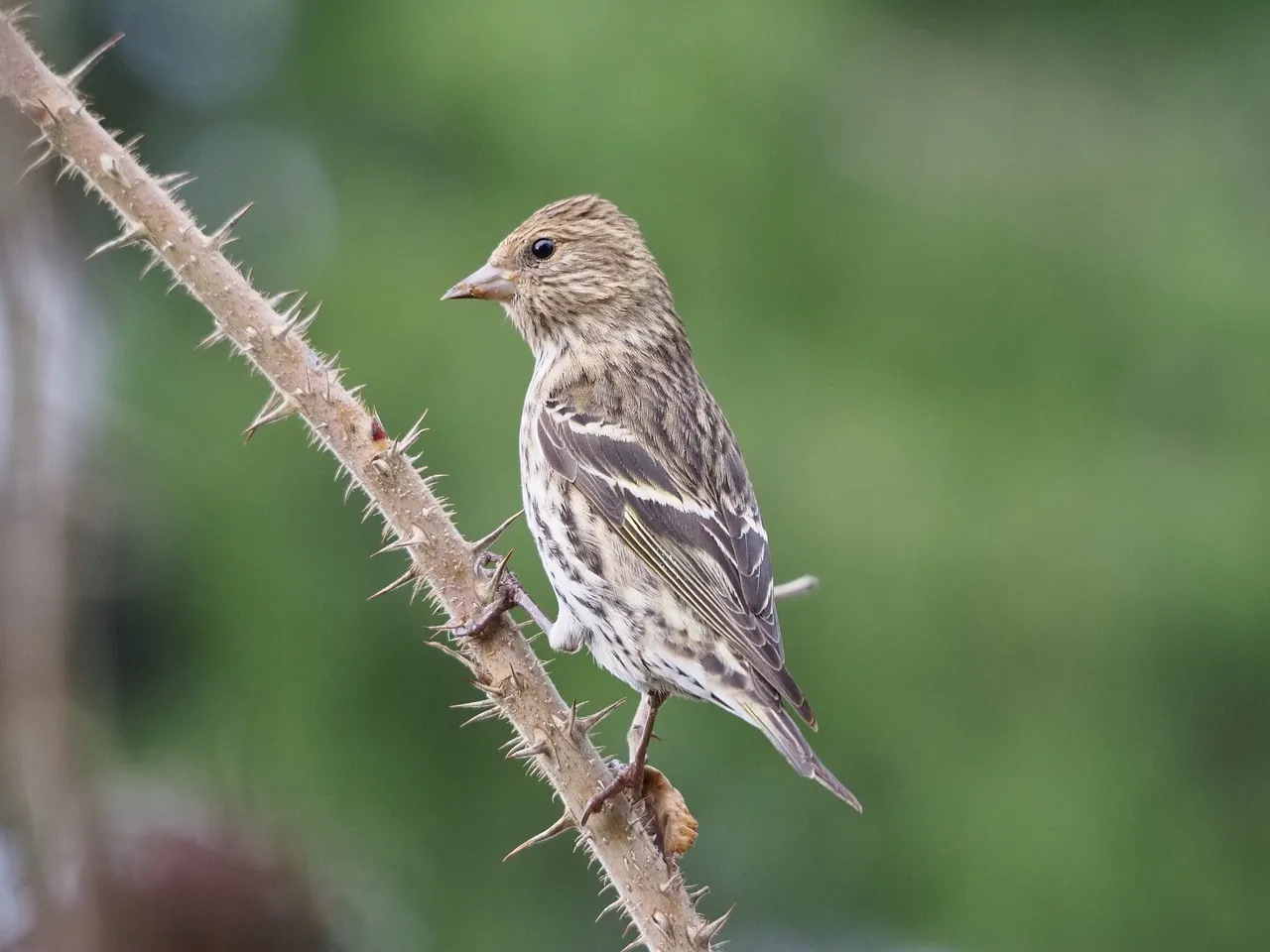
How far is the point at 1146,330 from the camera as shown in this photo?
7.19 metres

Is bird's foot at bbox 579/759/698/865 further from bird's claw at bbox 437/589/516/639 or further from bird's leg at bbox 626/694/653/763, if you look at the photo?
bird's claw at bbox 437/589/516/639

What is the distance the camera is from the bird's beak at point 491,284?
4059mm

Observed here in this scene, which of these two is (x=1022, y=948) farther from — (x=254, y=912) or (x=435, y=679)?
(x=254, y=912)

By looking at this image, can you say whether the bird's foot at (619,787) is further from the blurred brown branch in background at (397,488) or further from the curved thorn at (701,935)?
the curved thorn at (701,935)

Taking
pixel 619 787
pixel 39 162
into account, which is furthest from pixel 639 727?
pixel 39 162

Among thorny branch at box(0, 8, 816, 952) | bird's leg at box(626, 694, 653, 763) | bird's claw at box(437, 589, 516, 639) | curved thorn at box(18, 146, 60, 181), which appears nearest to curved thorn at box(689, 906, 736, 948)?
thorny branch at box(0, 8, 816, 952)

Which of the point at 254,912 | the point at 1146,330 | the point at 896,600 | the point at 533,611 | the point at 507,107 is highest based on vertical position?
the point at 507,107

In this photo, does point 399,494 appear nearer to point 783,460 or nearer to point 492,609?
point 492,609

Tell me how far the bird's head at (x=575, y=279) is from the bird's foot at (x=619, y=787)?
1858mm

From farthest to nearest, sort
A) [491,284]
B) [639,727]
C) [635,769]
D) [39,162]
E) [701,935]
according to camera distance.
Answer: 1. [491,284]
2. [639,727]
3. [635,769]
4. [701,935]
5. [39,162]

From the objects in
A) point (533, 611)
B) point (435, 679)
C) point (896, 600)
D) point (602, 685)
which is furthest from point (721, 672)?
point (435, 679)

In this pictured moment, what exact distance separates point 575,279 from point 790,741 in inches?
67.3

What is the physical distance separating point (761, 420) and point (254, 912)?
372 centimetres

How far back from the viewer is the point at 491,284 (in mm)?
4168
